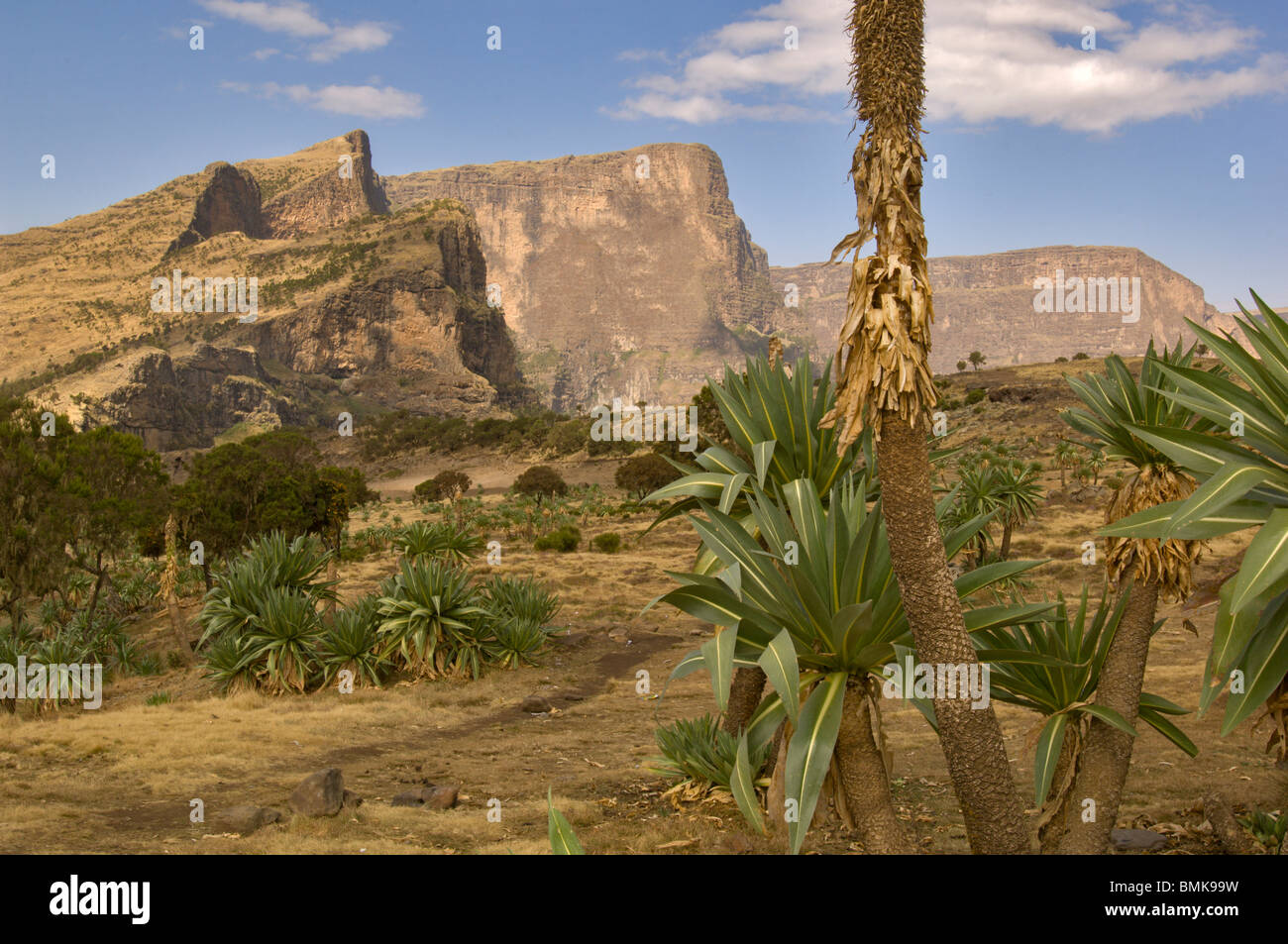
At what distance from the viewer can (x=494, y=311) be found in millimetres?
140750

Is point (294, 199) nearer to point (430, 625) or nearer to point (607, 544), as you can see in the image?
point (607, 544)

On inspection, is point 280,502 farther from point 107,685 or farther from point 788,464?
point 788,464

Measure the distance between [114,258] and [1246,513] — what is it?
153717 mm

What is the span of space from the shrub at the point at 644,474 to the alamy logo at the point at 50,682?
3104cm

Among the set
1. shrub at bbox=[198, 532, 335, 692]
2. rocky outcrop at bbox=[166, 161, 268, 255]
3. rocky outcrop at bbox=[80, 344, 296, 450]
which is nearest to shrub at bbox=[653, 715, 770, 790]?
shrub at bbox=[198, 532, 335, 692]

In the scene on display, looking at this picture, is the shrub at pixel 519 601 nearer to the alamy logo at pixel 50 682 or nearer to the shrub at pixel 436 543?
the shrub at pixel 436 543

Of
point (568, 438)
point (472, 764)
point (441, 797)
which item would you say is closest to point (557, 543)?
point (472, 764)

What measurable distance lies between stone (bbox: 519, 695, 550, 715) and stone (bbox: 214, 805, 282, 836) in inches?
229

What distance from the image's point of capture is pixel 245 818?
6.94 meters

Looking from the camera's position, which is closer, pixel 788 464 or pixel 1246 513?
pixel 1246 513

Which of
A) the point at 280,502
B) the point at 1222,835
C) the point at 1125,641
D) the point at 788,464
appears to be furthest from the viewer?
the point at 280,502

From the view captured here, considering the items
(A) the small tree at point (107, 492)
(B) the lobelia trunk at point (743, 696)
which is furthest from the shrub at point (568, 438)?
(B) the lobelia trunk at point (743, 696)

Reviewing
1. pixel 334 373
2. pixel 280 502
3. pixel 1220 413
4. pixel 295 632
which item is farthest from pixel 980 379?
pixel 334 373

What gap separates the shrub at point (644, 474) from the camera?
144 ft
